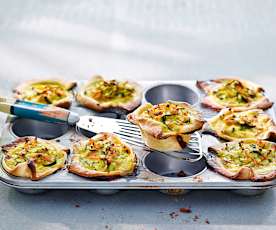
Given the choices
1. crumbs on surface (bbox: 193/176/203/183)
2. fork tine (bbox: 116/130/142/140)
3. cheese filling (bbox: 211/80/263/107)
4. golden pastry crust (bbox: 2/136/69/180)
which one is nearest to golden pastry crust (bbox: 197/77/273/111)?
cheese filling (bbox: 211/80/263/107)

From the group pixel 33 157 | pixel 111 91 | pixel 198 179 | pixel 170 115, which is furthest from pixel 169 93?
pixel 33 157

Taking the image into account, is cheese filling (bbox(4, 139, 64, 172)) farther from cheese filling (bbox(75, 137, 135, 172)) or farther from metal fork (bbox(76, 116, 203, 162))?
metal fork (bbox(76, 116, 203, 162))

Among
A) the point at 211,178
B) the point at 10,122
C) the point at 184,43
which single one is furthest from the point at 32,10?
the point at 211,178

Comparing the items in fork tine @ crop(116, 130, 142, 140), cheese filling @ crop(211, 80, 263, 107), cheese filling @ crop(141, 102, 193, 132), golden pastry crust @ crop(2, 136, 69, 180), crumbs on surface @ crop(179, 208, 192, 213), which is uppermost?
cheese filling @ crop(141, 102, 193, 132)

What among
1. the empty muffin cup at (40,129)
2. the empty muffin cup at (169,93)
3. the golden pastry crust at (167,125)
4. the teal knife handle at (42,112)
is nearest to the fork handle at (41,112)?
the teal knife handle at (42,112)

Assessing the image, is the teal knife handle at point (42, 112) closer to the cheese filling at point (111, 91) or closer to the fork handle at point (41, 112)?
the fork handle at point (41, 112)

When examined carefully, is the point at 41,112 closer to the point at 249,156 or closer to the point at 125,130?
the point at 125,130
